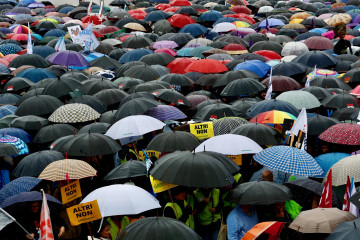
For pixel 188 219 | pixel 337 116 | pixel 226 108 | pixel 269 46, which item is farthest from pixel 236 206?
pixel 269 46

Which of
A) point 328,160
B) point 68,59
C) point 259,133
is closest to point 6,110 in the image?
point 68,59

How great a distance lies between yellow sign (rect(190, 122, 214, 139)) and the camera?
30.6ft

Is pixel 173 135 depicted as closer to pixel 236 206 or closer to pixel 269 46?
pixel 236 206

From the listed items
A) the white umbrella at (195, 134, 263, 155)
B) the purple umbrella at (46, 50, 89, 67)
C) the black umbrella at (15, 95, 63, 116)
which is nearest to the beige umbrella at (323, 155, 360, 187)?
the white umbrella at (195, 134, 263, 155)

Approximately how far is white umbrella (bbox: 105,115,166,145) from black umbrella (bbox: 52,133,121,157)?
0.35 metres

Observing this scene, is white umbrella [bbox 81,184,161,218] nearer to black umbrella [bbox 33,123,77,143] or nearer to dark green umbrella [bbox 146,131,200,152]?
dark green umbrella [bbox 146,131,200,152]

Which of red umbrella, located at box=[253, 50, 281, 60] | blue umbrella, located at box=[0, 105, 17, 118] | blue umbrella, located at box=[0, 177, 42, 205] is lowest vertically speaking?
red umbrella, located at box=[253, 50, 281, 60]

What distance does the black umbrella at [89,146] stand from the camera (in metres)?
9.15

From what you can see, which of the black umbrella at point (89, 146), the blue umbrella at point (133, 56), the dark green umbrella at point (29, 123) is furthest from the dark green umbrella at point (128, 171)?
the blue umbrella at point (133, 56)

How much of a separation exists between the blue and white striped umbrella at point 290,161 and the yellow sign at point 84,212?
256cm

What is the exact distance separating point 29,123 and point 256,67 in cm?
593

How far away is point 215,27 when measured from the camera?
74.7ft

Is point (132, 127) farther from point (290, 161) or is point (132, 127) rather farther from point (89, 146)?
point (290, 161)

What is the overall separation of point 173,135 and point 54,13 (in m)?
21.5
